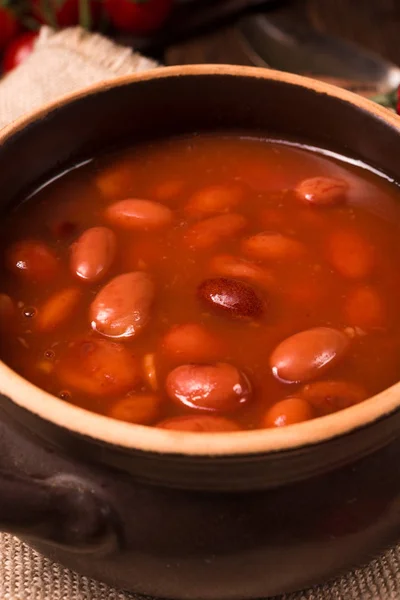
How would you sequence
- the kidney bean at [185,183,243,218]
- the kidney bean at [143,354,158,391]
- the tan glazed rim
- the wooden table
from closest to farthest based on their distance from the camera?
1. the tan glazed rim
2. the kidney bean at [143,354,158,391]
3. the kidney bean at [185,183,243,218]
4. the wooden table

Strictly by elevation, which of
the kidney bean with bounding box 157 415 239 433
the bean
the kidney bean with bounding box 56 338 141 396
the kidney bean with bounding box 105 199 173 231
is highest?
the bean

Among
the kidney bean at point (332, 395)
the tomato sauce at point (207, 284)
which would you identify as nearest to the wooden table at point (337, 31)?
A: the tomato sauce at point (207, 284)

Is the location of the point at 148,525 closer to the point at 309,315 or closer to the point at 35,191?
the point at 309,315

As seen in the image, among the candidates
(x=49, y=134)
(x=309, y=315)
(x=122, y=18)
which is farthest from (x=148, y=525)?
(x=122, y=18)

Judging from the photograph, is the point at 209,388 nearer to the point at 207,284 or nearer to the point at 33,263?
the point at 207,284

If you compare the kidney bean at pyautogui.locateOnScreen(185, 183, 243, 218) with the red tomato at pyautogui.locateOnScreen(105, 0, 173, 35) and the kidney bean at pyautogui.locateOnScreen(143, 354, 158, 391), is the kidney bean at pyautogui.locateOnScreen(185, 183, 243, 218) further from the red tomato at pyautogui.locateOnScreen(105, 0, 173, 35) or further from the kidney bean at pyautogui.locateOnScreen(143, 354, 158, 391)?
the red tomato at pyautogui.locateOnScreen(105, 0, 173, 35)

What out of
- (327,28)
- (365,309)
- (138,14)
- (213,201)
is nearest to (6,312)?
(213,201)

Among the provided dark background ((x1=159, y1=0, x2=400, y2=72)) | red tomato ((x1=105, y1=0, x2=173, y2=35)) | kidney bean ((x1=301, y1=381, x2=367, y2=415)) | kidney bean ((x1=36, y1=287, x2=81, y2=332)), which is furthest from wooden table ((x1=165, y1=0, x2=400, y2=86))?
kidney bean ((x1=301, y1=381, x2=367, y2=415))

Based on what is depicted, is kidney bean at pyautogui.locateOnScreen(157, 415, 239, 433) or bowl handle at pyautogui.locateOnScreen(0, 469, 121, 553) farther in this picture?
kidney bean at pyautogui.locateOnScreen(157, 415, 239, 433)
